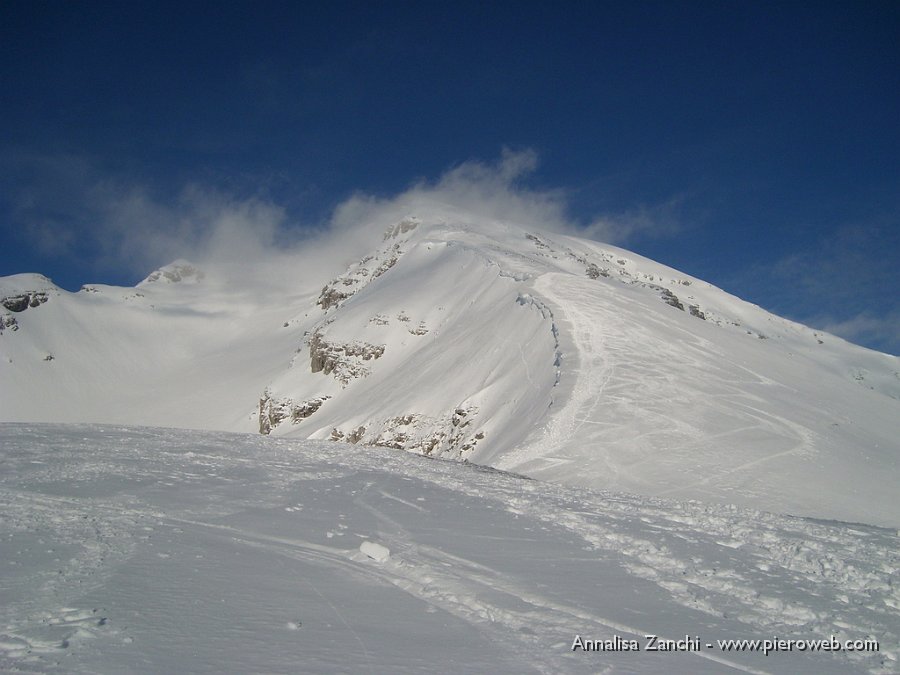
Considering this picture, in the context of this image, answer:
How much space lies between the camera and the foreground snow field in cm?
436

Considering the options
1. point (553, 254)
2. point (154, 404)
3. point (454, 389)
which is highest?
point (553, 254)

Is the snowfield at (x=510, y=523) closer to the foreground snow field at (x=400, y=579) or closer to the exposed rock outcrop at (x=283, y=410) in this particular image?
the foreground snow field at (x=400, y=579)

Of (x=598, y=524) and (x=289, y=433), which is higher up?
(x=598, y=524)

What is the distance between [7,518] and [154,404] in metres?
103

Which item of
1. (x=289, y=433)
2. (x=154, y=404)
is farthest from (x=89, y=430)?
(x=154, y=404)

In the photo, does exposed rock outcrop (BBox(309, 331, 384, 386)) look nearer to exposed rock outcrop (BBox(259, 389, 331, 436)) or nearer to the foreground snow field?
exposed rock outcrop (BBox(259, 389, 331, 436))

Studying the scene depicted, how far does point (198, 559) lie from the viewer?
6.33m

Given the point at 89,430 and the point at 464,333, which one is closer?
the point at 89,430

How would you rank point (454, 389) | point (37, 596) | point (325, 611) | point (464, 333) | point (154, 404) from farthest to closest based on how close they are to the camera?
1. point (154, 404)
2. point (464, 333)
3. point (454, 389)
4. point (325, 611)
5. point (37, 596)

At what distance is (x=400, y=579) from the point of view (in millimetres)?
6371

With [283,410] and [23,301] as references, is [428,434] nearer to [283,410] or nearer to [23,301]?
[283,410]

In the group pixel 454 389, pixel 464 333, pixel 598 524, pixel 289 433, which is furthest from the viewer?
pixel 289 433

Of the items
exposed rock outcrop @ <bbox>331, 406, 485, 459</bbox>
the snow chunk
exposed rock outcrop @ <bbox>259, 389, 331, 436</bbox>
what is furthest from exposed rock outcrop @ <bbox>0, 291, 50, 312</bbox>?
the snow chunk

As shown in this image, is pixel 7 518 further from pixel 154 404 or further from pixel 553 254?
pixel 154 404
